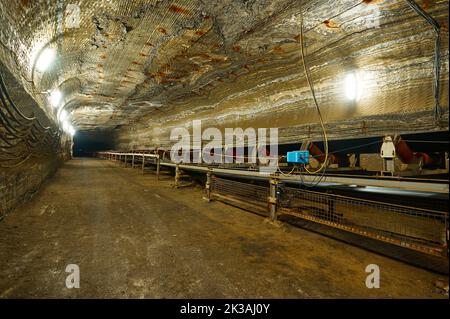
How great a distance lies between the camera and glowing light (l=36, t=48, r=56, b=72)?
14.2ft

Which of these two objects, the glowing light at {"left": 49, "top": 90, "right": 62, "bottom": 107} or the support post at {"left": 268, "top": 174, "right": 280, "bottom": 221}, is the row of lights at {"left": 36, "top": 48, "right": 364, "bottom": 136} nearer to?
the support post at {"left": 268, "top": 174, "right": 280, "bottom": 221}

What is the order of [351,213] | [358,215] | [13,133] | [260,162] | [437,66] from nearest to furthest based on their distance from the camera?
[437,66] < [358,215] < [13,133] < [351,213] < [260,162]

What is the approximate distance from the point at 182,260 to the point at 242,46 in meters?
4.35

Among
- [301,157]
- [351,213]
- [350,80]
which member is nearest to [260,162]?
[301,157]

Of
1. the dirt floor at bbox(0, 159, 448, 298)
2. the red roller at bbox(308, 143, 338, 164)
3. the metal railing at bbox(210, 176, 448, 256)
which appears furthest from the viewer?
the red roller at bbox(308, 143, 338, 164)

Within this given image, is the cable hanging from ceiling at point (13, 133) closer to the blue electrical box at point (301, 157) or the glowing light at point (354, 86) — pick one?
the blue electrical box at point (301, 157)

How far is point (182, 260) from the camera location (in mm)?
2482

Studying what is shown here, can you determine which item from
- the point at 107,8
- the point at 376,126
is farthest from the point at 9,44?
the point at 376,126

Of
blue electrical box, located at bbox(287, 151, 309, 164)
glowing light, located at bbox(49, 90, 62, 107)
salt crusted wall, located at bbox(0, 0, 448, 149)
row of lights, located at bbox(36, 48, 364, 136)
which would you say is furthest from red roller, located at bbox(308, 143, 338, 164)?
glowing light, located at bbox(49, 90, 62, 107)

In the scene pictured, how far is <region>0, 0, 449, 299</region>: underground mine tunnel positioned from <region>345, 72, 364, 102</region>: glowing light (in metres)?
0.02

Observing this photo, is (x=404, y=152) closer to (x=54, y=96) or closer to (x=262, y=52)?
(x=262, y=52)

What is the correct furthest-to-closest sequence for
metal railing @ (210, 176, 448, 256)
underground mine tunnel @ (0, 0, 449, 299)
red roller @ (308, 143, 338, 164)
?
red roller @ (308, 143, 338, 164) < metal railing @ (210, 176, 448, 256) < underground mine tunnel @ (0, 0, 449, 299)
